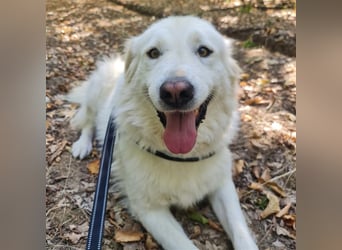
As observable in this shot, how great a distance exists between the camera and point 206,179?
1.63m

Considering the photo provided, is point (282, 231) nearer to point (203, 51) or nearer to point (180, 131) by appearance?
point (180, 131)

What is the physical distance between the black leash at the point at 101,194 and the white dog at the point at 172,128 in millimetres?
29

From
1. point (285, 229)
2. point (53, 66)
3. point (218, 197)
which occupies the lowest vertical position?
point (285, 229)

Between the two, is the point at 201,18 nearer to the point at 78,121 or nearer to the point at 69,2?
the point at 69,2

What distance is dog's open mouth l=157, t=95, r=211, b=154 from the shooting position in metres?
1.50

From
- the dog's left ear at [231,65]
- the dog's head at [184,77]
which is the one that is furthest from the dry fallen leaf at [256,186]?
the dog's left ear at [231,65]

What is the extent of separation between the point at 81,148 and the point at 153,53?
0.44 meters

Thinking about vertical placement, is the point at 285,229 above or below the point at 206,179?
below

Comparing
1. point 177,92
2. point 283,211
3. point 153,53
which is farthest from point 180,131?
point 283,211

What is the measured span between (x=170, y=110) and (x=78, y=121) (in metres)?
0.44

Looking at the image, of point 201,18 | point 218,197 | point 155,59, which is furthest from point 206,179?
point 201,18

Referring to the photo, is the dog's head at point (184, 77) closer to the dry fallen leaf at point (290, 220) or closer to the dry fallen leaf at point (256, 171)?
the dry fallen leaf at point (256, 171)
